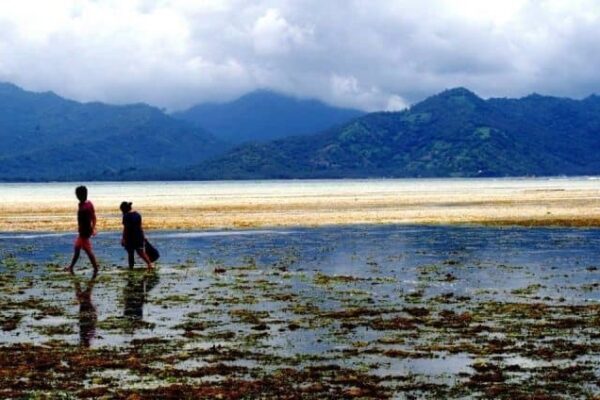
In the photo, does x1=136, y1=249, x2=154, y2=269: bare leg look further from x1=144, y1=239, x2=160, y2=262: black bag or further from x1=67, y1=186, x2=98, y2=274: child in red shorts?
x1=67, y1=186, x2=98, y2=274: child in red shorts

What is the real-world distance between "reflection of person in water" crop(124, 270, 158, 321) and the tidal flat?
0.20 ft

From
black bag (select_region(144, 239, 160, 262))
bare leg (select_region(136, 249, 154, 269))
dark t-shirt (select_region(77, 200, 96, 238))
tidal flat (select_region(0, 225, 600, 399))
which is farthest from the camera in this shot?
black bag (select_region(144, 239, 160, 262))

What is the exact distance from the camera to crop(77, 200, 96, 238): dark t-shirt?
30.0 m

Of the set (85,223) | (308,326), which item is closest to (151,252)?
(85,223)

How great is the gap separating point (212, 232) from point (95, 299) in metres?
29.9

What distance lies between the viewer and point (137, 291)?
84.4 feet

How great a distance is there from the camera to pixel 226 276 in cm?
2962

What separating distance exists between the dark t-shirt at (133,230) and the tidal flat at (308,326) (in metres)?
1.10

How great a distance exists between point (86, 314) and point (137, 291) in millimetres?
4518

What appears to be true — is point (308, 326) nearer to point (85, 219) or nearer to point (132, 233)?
point (85, 219)

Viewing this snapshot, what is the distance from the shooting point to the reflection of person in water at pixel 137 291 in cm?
2148

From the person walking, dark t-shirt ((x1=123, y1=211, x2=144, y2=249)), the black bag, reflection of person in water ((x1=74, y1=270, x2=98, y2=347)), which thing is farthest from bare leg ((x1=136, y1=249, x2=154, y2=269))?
reflection of person in water ((x1=74, y1=270, x2=98, y2=347))

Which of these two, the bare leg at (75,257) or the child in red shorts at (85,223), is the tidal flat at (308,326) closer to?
the bare leg at (75,257)

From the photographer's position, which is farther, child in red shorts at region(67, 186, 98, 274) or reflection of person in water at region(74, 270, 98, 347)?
child in red shorts at region(67, 186, 98, 274)
